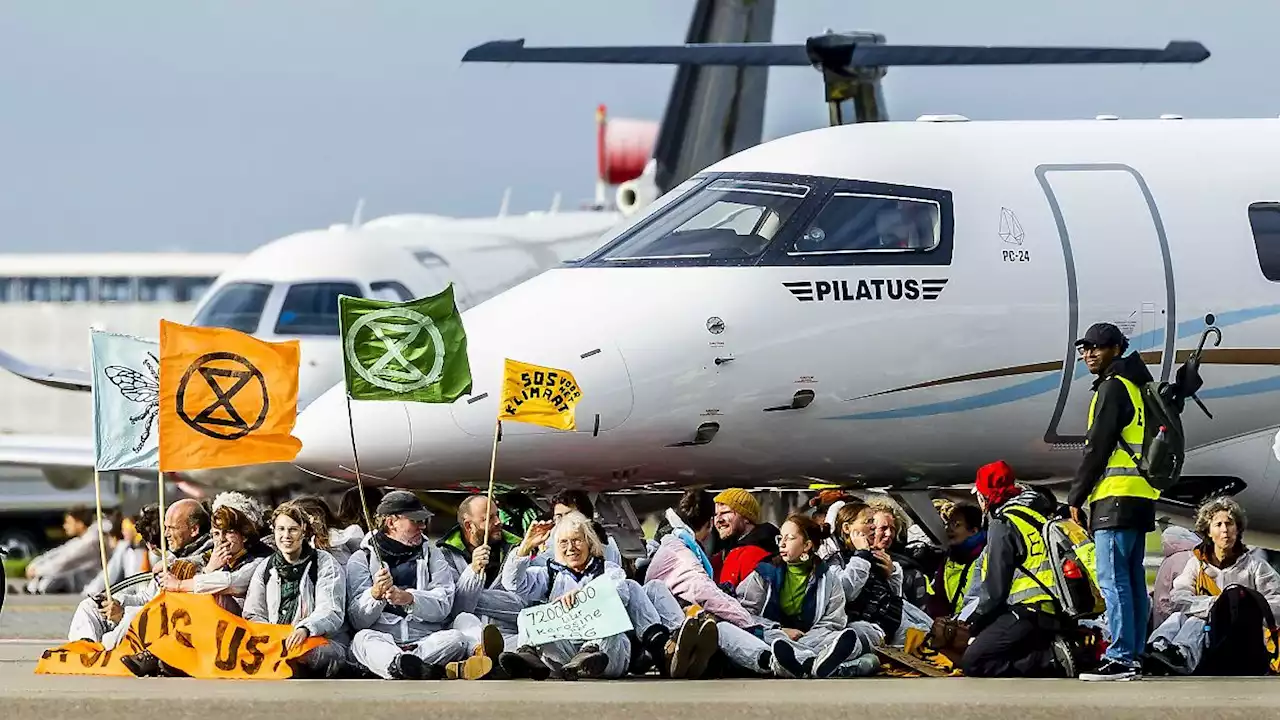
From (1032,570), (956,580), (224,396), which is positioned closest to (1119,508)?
(1032,570)

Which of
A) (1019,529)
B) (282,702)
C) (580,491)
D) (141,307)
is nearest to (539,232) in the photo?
(580,491)

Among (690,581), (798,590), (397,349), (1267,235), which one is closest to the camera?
(690,581)

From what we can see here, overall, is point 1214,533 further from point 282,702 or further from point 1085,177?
point 282,702

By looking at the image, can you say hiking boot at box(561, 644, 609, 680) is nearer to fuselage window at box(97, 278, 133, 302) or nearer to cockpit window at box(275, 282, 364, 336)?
cockpit window at box(275, 282, 364, 336)

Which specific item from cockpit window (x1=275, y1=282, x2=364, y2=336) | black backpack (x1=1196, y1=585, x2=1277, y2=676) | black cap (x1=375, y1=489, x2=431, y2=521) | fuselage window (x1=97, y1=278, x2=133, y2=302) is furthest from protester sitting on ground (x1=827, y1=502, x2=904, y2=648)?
fuselage window (x1=97, y1=278, x2=133, y2=302)

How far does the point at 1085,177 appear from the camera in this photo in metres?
14.2

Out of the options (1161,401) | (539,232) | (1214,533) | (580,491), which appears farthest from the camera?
(539,232)

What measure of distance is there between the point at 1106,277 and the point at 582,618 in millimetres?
4029

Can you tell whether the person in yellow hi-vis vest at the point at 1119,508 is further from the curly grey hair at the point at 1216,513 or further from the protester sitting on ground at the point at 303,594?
the protester sitting on ground at the point at 303,594

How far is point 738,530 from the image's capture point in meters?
13.5

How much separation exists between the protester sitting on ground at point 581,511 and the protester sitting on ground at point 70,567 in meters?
14.5

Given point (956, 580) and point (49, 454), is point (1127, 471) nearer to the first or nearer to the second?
point (956, 580)

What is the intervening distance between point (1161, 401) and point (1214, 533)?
1197mm

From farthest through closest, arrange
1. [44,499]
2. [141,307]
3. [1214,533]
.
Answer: [141,307], [44,499], [1214,533]
